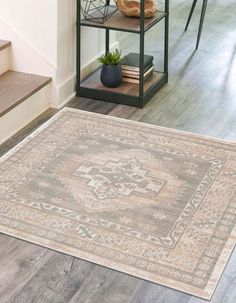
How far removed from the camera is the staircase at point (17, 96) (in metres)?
3.35

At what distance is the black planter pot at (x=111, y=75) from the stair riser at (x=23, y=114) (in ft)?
1.16

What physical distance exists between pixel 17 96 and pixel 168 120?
84 cm

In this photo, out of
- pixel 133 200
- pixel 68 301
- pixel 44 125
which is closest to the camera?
pixel 68 301

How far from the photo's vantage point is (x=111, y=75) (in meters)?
3.79

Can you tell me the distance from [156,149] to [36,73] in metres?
0.91

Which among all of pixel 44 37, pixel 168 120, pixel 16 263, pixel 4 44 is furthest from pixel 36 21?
pixel 16 263

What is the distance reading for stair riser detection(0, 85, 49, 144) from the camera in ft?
10.9

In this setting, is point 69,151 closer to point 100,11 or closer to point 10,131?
point 10,131

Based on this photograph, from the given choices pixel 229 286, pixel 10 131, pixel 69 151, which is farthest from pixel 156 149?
pixel 229 286

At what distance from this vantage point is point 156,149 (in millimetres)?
3268

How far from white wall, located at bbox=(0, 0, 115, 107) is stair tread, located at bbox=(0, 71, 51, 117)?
60 mm

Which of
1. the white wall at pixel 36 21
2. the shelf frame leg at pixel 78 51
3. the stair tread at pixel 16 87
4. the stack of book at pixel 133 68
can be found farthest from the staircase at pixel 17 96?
the stack of book at pixel 133 68

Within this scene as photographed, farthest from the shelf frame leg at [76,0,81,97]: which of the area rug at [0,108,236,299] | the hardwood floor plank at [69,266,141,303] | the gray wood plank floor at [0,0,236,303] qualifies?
the hardwood floor plank at [69,266,141,303]

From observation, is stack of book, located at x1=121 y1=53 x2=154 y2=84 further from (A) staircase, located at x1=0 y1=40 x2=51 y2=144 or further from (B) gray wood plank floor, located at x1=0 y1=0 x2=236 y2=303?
(A) staircase, located at x1=0 y1=40 x2=51 y2=144
